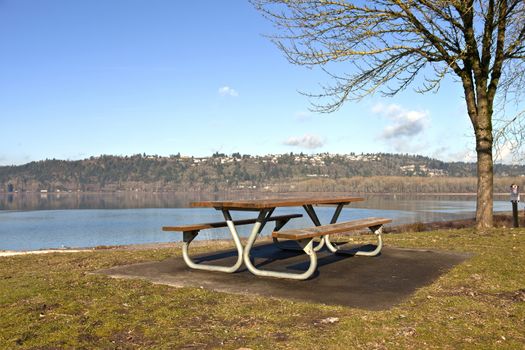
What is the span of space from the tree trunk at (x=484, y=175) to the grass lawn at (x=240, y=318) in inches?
213

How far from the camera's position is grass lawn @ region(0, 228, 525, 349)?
11.1ft

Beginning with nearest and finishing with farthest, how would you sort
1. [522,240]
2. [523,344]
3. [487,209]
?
1. [523,344]
2. [522,240]
3. [487,209]

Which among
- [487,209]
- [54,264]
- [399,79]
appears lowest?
[54,264]

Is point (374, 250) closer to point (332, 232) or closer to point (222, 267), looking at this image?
point (332, 232)

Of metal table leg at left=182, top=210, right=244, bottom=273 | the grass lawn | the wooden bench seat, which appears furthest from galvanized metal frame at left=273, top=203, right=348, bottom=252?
the grass lawn

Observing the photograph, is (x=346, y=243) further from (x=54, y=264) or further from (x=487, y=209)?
(x=54, y=264)

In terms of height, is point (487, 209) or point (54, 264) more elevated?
point (487, 209)

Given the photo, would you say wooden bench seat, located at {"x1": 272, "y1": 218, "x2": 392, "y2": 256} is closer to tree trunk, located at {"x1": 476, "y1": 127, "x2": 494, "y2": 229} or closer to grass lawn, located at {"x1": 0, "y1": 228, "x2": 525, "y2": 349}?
grass lawn, located at {"x1": 0, "y1": 228, "x2": 525, "y2": 349}

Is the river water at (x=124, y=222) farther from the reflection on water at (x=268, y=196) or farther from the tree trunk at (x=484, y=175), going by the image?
the tree trunk at (x=484, y=175)

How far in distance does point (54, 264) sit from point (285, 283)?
4.28 m

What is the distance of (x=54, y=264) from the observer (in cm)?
760

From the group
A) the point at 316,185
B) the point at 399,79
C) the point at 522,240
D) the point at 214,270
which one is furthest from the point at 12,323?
the point at 316,185

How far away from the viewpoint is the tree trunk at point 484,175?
10.6 meters

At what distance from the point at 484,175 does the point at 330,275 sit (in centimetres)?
654
